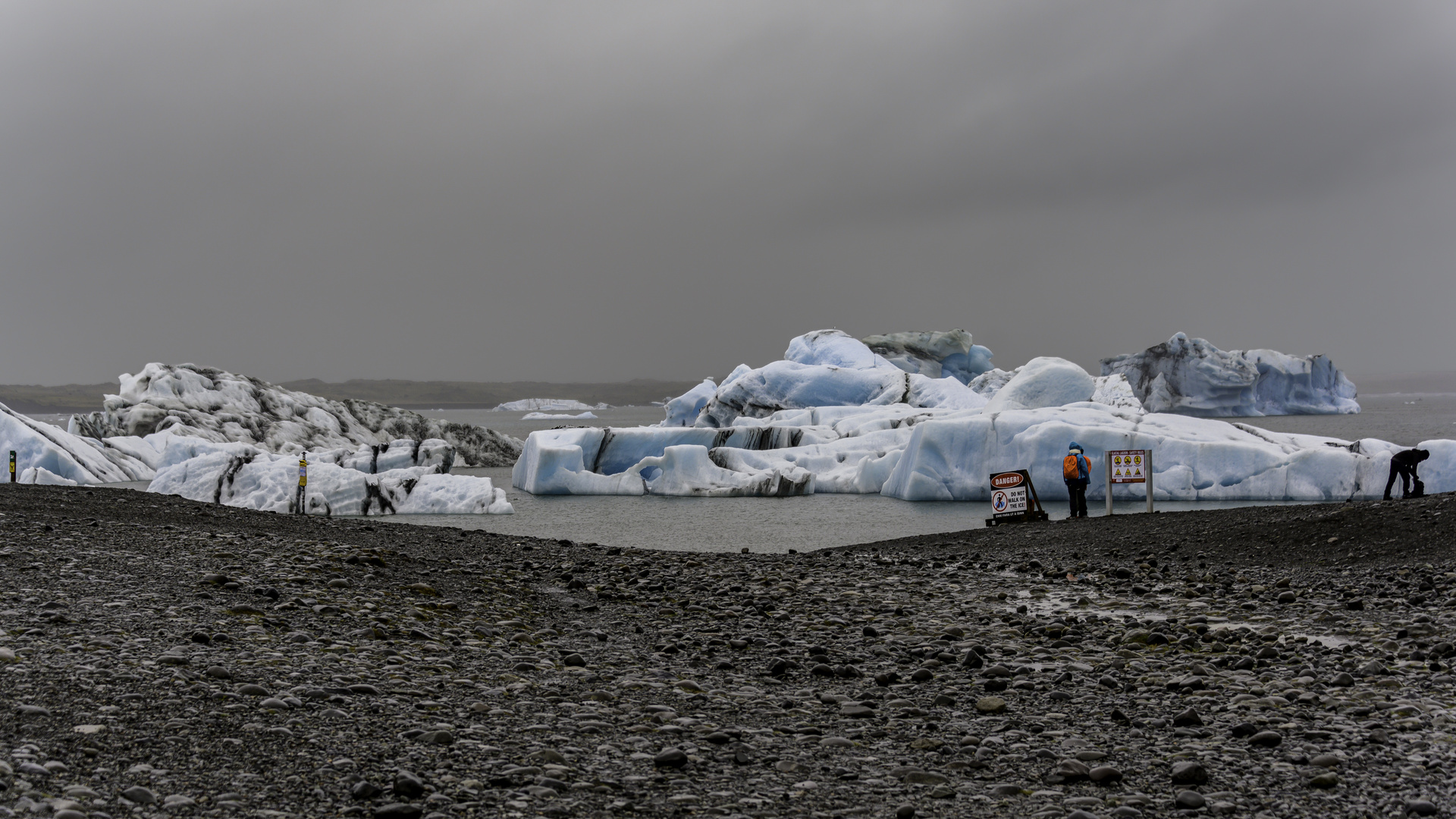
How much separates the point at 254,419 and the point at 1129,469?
3044 cm

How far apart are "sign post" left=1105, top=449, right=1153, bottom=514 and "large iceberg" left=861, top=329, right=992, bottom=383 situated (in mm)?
32688

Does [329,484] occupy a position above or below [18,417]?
below

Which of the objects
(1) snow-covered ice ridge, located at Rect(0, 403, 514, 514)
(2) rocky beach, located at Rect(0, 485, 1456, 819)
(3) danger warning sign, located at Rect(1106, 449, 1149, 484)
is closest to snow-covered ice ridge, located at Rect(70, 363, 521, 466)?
(1) snow-covered ice ridge, located at Rect(0, 403, 514, 514)

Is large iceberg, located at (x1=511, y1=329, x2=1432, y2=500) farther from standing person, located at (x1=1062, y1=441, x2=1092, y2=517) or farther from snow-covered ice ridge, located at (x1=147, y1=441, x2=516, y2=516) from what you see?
standing person, located at (x1=1062, y1=441, x2=1092, y2=517)

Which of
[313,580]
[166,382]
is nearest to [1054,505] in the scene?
[313,580]

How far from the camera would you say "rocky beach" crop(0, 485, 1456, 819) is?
335 cm

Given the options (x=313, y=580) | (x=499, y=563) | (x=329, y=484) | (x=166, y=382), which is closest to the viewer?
(x=313, y=580)

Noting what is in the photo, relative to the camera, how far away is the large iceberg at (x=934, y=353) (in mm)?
48750

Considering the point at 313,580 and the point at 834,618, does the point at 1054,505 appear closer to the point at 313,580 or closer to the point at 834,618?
the point at 834,618

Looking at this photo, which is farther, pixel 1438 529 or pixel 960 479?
pixel 960 479

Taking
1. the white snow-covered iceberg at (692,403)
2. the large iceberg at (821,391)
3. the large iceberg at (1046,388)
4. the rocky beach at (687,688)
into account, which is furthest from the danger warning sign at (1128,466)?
the white snow-covered iceberg at (692,403)

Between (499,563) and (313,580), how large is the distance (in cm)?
266

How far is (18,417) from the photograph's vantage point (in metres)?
27.7

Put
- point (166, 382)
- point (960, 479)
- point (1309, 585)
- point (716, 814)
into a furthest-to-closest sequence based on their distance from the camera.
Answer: point (166, 382), point (960, 479), point (1309, 585), point (716, 814)
